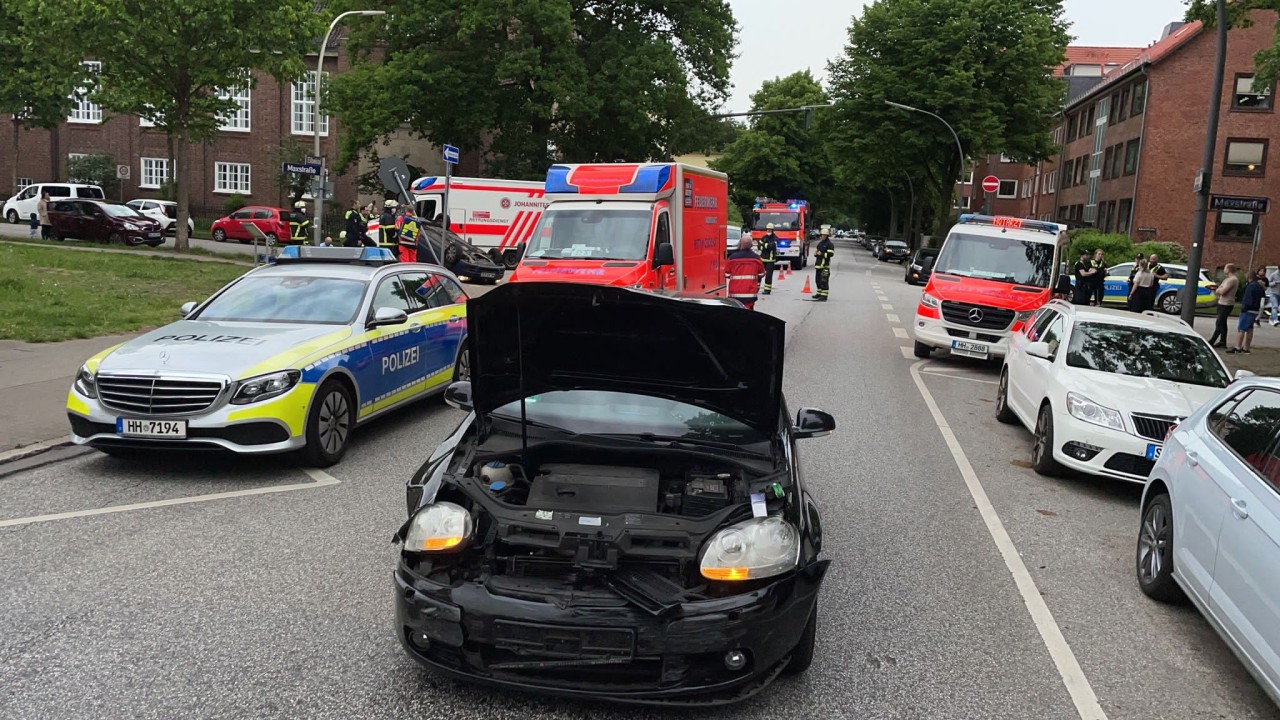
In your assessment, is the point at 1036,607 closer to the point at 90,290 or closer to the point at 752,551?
the point at 752,551

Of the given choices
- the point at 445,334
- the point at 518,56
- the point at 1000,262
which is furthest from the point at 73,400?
the point at 518,56

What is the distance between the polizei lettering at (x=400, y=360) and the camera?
27.7ft

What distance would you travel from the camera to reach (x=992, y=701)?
4020 mm

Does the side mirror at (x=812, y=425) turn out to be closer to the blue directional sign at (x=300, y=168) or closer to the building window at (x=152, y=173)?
the blue directional sign at (x=300, y=168)

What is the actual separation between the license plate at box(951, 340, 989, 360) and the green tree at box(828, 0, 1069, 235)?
31904 mm

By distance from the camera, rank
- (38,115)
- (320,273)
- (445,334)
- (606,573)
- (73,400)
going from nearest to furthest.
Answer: (606,573), (73,400), (320,273), (445,334), (38,115)

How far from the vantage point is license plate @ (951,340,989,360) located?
14465 millimetres

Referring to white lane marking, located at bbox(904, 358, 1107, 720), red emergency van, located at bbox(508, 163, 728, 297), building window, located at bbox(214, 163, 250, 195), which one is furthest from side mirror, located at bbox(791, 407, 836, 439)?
building window, located at bbox(214, 163, 250, 195)

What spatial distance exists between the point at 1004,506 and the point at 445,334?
5.40 metres

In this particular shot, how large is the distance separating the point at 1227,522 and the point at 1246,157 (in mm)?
48915

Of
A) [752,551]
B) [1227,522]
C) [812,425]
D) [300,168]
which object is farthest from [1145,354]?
[300,168]

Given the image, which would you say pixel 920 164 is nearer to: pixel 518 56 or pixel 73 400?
pixel 518 56

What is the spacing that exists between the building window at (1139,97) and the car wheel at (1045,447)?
46.2 meters

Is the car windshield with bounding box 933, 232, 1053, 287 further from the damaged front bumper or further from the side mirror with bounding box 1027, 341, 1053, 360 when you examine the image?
the damaged front bumper
